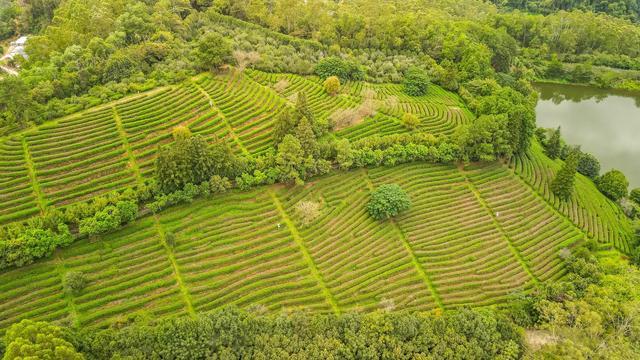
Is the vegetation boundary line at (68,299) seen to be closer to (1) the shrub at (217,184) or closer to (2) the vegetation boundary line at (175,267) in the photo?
(2) the vegetation boundary line at (175,267)

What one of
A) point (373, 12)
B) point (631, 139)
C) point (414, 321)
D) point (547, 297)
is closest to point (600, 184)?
point (631, 139)

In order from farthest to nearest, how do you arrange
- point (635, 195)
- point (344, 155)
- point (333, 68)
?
point (333, 68)
point (635, 195)
point (344, 155)

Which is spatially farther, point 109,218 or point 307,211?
point 307,211

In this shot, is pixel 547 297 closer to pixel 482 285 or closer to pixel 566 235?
pixel 482 285

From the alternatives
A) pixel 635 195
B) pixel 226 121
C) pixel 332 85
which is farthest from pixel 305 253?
pixel 635 195

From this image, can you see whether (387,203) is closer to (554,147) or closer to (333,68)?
(333,68)

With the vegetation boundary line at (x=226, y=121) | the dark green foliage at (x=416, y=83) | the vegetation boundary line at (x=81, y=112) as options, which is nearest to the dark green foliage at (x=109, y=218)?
the vegetation boundary line at (x=226, y=121)
